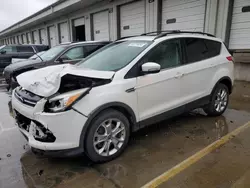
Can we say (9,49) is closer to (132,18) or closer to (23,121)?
(132,18)

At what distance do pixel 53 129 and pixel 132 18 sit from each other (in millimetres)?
10862

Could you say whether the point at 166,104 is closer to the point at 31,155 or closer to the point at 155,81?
the point at 155,81

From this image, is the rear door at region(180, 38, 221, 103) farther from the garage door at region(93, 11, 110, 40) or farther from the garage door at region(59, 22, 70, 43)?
the garage door at region(59, 22, 70, 43)

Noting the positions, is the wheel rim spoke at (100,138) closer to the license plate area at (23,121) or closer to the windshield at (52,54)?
the license plate area at (23,121)

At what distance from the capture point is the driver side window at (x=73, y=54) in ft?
22.1

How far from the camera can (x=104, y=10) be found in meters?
14.0

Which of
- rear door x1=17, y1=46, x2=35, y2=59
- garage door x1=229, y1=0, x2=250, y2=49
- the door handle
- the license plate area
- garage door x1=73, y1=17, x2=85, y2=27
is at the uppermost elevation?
garage door x1=73, y1=17, x2=85, y2=27

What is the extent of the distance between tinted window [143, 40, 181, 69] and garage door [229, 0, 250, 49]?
558 centimetres

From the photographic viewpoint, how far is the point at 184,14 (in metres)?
9.49

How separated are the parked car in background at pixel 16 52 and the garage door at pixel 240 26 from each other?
1009cm

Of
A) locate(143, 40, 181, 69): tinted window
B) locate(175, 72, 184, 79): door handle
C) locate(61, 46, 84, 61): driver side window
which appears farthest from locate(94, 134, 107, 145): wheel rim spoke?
locate(61, 46, 84, 61): driver side window

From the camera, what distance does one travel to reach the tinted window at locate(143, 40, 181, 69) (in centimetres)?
325

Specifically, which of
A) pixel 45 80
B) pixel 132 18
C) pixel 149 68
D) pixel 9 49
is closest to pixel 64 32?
pixel 9 49

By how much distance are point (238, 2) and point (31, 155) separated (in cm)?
843
